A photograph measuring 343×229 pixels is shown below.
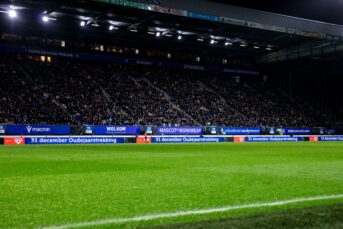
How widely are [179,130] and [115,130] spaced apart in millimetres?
7460

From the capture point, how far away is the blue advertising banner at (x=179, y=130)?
1770 inches

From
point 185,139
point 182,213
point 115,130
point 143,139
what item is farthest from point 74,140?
point 182,213

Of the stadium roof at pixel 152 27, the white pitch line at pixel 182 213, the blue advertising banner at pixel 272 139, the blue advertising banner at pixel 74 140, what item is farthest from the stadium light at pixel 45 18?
the white pitch line at pixel 182 213

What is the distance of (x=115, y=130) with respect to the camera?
43062mm

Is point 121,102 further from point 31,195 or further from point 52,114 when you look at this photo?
point 31,195

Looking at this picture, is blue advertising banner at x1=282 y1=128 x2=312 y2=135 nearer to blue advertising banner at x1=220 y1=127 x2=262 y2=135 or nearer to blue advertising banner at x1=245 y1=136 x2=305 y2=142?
blue advertising banner at x1=245 y1=136 x2=305 y2=142

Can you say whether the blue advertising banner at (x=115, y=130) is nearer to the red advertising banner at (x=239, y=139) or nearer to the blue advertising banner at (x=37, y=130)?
the blue advertising banner at (x=37, y=130)

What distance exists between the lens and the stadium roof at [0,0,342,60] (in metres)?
38.5

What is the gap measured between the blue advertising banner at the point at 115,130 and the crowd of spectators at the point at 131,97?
3.70 ft

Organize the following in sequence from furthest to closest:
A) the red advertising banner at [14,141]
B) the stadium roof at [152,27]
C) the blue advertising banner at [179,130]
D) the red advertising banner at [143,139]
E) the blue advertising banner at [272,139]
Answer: the blue advertising banner at [272,139] < the blue advertising banner at [179,130] < the red advertising banner at [143,139] < the stadium roof at [152,27] < the red advertising banner at [14,141]

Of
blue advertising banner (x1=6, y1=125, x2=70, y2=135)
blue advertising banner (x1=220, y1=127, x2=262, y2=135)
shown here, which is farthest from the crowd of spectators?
blue advertising banner (x1=220, y1=127, x2=262, y2=135)

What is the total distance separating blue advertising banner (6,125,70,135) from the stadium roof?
10.9m

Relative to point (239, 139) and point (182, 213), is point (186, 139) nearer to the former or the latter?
point (239, 139)

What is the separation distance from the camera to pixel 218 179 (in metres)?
10.9
